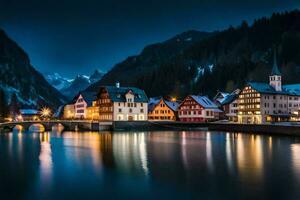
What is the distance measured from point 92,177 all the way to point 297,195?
19.0m

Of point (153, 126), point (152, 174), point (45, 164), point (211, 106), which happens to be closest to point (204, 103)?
point (211, 106)

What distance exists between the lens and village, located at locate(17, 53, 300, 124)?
12581 centimetres

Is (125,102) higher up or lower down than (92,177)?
higher up

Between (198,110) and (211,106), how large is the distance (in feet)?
17.5

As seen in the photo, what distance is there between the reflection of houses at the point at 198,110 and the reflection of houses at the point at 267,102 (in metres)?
11.7

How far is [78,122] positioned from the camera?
125 meters

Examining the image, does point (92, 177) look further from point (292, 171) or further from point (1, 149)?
point (1, 149)

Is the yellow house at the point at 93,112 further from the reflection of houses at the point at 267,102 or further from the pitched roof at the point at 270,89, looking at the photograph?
the pitched roof at the point at 270,89

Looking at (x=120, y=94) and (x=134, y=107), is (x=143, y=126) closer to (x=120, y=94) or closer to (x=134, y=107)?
(x=134, y=107)

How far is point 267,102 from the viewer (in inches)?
4988

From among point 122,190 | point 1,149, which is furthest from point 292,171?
point 1,149

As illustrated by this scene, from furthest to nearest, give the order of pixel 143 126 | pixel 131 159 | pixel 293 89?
pixel 293 89, pixel 143 126, pixel 131 159

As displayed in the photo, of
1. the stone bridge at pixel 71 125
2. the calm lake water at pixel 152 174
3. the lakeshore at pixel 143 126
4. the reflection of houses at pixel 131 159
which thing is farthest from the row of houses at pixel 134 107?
the calm lake water at pixel 152 174

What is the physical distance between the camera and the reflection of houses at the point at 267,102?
12600cm
